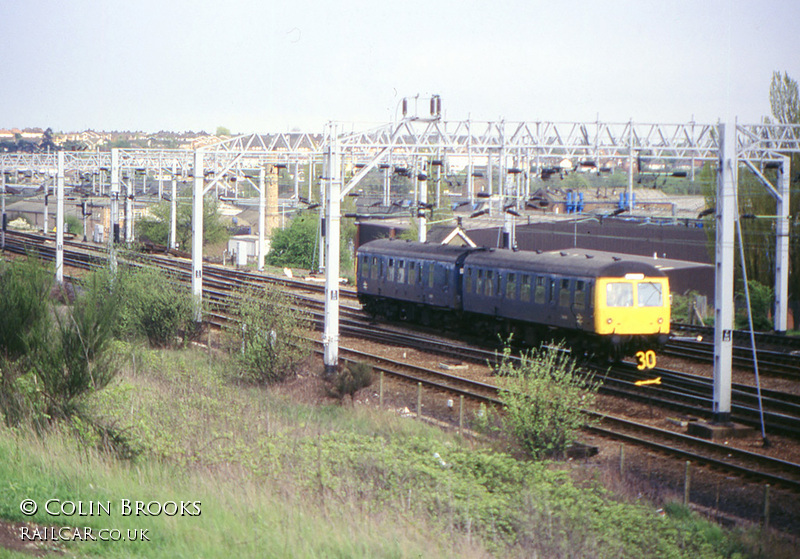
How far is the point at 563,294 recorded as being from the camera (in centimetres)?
2102

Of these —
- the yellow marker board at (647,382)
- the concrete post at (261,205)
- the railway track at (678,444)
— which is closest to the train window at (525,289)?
the railway track at (678,444)

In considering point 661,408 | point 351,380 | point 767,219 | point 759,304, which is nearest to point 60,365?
point 351,380

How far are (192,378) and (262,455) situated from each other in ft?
21.8

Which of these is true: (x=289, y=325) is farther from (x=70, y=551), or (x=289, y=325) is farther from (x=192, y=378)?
(x=70, y=551)

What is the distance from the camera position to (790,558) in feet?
29.6

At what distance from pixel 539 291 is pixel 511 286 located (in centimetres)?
124

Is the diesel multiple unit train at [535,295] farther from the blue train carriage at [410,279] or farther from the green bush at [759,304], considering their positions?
the green bush at [759,304]

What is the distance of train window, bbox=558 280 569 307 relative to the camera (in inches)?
822

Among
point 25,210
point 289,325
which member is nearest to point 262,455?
point 289,325

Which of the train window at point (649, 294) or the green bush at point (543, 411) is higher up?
the train window at point (649, 294)

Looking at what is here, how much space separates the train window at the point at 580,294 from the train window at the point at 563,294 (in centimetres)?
33

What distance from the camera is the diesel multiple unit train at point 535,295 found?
20.2 meters

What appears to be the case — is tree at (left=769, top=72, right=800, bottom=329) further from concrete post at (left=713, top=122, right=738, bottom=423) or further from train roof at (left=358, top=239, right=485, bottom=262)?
concrete post at (left=713, top=122, right=738, bottom=423)

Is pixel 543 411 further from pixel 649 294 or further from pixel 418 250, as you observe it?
pixel 418 250
